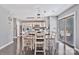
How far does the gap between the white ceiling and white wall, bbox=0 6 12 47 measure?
140 millimetres

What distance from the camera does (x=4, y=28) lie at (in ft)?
9.31

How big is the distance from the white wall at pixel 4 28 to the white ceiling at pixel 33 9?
0.46 feet

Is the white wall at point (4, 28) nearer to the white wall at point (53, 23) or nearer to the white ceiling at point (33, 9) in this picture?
the white ceiling at point (33, 9)

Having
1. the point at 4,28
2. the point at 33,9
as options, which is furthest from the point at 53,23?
the point at 4,28

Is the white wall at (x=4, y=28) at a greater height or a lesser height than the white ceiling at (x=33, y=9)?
lesser

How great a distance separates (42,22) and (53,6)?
463 mm

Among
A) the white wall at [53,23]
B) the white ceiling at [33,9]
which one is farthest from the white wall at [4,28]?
the white wall at [53,23]

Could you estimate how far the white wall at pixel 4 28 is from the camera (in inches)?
110

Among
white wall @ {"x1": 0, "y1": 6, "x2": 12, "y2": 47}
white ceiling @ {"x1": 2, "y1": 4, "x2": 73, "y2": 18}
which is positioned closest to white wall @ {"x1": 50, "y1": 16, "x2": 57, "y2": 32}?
white ceiling @ {"x1": 2, "y1": 4, "x2": 73, "y2": 18}

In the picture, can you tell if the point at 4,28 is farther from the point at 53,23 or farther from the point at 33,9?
the point at 53,23

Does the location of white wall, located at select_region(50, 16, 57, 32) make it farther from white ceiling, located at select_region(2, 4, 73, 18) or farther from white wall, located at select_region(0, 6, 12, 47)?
white wall, located at select_region(0, 6, 12, 47)

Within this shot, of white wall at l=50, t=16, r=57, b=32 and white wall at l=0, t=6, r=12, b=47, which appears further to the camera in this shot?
white wall at l=50, t=16, r=57, b=32

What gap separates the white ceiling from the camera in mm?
2721

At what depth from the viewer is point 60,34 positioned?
2967mm
